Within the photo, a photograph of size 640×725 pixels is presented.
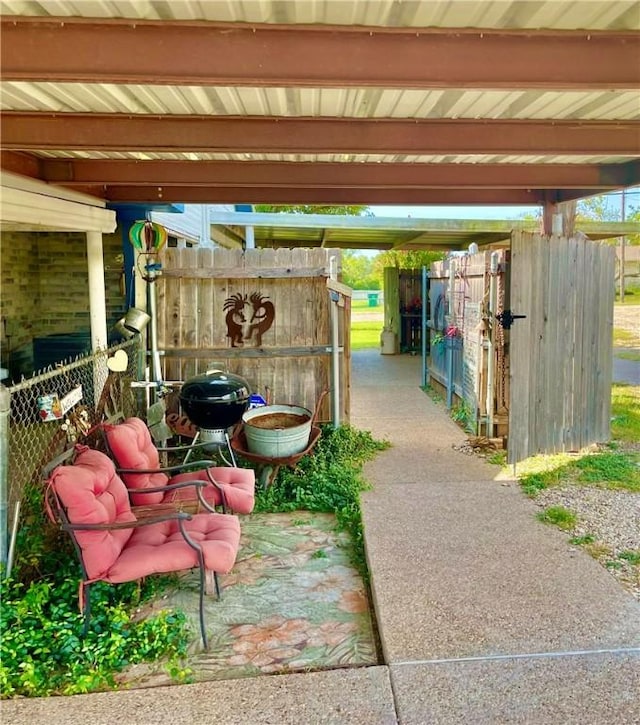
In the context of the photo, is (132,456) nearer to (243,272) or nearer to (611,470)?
(243,272)

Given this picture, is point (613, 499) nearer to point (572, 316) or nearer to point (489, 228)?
point (572, 316)

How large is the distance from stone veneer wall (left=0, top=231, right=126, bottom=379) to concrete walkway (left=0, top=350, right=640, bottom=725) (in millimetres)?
5326

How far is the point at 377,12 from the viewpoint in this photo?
226 centimetres

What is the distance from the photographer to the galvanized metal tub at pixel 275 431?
5121 millimetres

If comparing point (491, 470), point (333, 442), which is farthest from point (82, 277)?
point (491, 470)

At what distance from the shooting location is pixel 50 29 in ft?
7.73

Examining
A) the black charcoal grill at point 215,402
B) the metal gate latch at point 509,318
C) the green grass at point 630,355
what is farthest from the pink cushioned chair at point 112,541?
the green grass at point 630,355

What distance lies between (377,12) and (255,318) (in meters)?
4.08

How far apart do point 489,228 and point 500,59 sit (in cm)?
831

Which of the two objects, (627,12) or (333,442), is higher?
(627,12)

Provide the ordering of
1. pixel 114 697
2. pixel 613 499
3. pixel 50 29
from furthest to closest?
1. pixel 613 499
2. pixel 114 697
3. pixel 50 29

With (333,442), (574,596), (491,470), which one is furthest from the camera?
(333,442)

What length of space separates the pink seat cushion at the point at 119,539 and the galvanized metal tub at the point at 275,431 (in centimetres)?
172

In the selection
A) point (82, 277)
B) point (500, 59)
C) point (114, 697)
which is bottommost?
point (114, 697)
